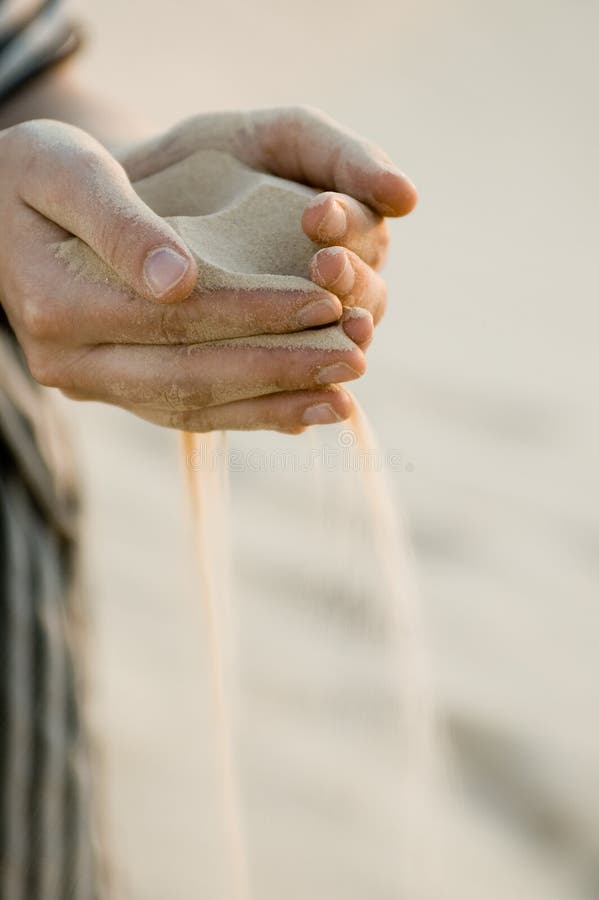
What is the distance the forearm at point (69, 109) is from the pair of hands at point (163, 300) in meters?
0.37

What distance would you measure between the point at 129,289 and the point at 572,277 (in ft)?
10.8

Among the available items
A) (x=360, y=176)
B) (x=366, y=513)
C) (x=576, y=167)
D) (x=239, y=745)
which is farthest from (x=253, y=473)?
(x=576, y=167)

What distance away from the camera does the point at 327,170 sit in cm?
85

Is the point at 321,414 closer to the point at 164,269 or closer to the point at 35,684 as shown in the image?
the point at 164,269

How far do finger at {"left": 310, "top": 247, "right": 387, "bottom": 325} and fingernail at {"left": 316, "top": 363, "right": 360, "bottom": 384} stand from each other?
0.06 meters

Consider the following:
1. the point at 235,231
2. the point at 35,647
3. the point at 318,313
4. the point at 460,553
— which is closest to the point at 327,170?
the point at 235,231

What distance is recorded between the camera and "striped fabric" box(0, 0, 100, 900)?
1.02 metres

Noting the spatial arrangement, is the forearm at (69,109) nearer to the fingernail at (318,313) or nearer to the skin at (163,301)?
the skin at (163,301)

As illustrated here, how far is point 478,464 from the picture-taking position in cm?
258

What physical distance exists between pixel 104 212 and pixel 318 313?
17 cm

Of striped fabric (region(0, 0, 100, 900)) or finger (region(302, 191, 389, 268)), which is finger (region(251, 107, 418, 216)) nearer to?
finger (region(302, 191, 389, 268))

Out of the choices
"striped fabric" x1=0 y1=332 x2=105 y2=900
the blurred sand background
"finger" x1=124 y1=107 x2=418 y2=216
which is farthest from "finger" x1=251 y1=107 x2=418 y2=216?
the blurred sand background

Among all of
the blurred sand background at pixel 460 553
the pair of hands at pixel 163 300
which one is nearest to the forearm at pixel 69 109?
the blurred sand background at pixel 460 553

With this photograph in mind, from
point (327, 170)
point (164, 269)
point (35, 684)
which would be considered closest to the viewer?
point (164, 269)
